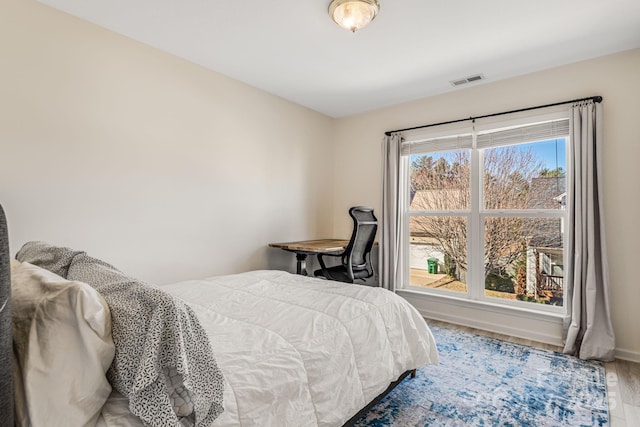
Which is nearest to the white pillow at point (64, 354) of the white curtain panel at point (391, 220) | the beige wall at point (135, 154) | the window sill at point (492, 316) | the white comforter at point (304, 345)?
the white comforter at point (304, 345)

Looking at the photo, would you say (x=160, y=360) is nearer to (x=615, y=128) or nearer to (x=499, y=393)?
(x=499, y=393)

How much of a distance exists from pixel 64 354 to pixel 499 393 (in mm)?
2302

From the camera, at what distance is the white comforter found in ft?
3.67

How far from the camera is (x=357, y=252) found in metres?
3.24

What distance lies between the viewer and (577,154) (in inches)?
107

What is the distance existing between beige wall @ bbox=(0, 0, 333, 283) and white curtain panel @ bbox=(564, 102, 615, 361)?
8.88ft

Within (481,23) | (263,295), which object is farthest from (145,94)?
(481,23)

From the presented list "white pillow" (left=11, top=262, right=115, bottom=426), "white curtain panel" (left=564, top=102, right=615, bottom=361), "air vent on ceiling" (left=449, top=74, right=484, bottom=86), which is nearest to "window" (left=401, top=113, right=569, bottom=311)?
"white curtain panel" (left=564, top=102, right=615, bottom=361)

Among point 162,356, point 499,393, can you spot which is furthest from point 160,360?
point 499,393

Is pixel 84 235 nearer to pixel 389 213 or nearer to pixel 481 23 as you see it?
pixel 389 213

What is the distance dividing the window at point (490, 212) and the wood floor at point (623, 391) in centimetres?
59

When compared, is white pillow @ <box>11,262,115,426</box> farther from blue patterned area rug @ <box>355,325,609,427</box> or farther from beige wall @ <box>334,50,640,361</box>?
beige wall @ <box>334,50,640,361</box>

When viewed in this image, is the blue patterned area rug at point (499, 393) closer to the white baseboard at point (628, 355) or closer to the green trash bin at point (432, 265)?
the white baseboard at point (628, 355)

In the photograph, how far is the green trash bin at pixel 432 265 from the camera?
3.72 m
